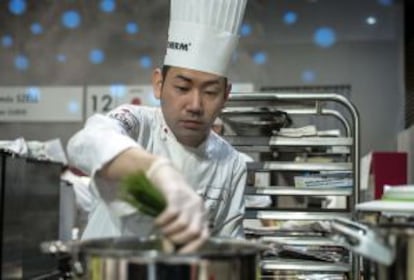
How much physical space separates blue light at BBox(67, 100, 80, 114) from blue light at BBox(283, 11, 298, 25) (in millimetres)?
1846

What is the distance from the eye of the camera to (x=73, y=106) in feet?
17.3

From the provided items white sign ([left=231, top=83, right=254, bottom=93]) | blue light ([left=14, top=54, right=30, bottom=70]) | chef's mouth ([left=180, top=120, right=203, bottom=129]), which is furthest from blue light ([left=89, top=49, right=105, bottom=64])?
chef's mouth ([left=180, top=120, right=203, bottom=129])

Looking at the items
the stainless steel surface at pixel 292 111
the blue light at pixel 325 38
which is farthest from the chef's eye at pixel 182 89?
the blue light at pixel 325 38

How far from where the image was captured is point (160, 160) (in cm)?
98

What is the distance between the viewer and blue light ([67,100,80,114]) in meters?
5.25

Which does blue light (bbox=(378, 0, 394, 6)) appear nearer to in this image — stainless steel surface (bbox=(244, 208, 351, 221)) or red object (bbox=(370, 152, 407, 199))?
red object (bbox=(370, 152, 407, 199))

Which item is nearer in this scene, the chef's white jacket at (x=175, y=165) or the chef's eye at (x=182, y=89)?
the chef's white jacket at (x=175, y=165)

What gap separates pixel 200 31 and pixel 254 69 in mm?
3604

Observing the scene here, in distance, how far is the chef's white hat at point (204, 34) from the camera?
4.68 feet

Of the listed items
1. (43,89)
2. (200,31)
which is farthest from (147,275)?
(43,89)

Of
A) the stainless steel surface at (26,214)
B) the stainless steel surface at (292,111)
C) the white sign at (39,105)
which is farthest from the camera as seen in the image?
the white sign at (39,105)

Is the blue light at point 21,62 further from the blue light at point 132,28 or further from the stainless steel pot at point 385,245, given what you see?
the stainless steel pot at point 385,245

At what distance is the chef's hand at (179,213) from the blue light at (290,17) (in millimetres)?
4247

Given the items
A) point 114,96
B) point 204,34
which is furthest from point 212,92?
point 114,96
